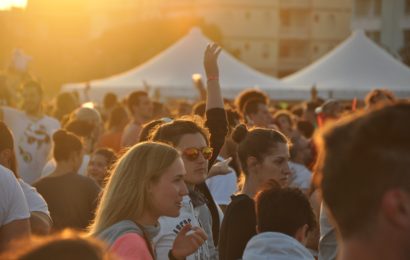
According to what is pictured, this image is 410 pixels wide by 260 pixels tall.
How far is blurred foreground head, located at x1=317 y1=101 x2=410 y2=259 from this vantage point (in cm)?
263

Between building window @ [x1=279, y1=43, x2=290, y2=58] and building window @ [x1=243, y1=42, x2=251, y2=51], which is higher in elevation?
building window @ [x1=243, y1=42, x2=251, y2=51]

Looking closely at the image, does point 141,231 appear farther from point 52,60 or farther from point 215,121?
point 52,60

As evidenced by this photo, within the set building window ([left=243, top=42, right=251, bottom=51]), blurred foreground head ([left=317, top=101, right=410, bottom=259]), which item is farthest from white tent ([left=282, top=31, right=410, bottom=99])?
building window ([left=243, top=42, right=251, bottom=51])

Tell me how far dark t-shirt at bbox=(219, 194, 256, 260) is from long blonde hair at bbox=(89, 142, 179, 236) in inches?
43.2

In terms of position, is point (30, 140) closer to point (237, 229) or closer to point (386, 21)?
point (237, 229)

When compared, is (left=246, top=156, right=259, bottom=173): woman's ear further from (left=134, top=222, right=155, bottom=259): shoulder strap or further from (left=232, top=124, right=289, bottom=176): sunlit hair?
(left=134, top=222, right=155, bottom=259): shoulder strap

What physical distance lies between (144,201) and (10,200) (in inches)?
37.0

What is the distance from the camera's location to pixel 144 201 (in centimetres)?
476

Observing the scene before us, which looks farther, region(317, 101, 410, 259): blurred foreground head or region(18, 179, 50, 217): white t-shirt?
region(18, 179, 50, 217): white t-shirt

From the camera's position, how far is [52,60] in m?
80.2

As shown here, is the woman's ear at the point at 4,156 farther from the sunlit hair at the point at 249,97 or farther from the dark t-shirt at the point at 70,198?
the sunlit hair at the point at 249,97

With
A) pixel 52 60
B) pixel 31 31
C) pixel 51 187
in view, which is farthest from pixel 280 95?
pixel 31 31

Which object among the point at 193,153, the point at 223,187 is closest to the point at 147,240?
the point at 193,153

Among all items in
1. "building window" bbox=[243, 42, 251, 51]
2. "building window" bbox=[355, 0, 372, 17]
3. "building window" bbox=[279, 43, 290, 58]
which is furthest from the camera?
"building window" bbox=[279, 43, 290, 58]
